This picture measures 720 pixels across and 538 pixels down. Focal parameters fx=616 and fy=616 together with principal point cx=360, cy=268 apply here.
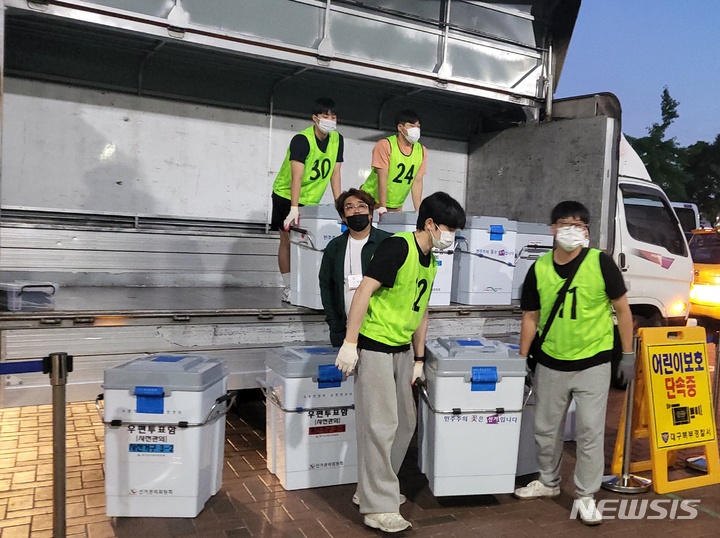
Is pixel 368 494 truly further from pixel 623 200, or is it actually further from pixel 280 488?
pixel 623 200

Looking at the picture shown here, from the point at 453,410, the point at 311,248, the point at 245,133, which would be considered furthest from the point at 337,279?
the point at 245,133

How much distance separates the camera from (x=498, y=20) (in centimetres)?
671

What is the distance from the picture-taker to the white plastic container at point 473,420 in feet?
11.7

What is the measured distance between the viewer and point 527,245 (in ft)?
17.7

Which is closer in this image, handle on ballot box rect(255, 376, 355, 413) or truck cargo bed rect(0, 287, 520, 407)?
truck cargo bed rect(0, 287, 520, 407)

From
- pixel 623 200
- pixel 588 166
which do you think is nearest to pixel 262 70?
pixel 588 166

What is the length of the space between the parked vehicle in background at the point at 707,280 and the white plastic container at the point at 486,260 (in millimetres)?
6446

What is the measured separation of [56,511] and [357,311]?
63.7 inches

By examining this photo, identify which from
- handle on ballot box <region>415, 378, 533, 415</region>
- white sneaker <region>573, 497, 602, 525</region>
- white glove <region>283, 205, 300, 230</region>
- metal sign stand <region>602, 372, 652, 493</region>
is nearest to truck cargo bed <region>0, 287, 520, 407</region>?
white glove <region>283, 205, 300, 230</region>

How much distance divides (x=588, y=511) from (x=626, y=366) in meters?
0.88

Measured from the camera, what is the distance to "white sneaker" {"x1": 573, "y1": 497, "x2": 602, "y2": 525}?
354cm

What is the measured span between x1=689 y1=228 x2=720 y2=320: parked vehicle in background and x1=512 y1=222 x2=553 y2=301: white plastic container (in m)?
6.06

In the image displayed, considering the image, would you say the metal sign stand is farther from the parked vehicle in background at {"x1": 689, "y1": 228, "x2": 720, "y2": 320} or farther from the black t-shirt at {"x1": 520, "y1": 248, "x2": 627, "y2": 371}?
the parked vehicle in background at {"x1": 689, "y1": 228, "x2": 720, "y2": 320}

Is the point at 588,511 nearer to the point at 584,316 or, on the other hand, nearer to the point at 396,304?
the point at 584,316
